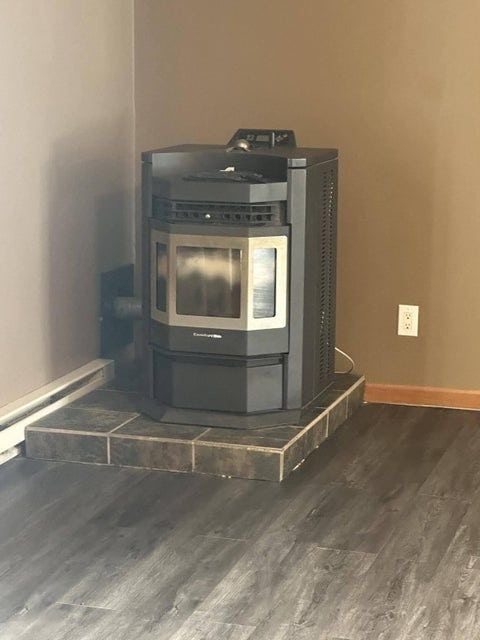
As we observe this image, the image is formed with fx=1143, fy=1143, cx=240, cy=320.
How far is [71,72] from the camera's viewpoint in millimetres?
3762

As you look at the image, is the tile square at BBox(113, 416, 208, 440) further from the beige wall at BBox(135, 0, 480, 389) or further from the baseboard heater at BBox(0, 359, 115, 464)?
the beige wall at BBox(135, 0, 480, 389)

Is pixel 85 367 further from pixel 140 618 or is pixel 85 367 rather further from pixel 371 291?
pixel 140 618

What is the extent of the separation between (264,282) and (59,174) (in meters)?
0.80

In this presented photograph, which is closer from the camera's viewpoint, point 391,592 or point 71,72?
point 391,592

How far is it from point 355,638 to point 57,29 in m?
2.20

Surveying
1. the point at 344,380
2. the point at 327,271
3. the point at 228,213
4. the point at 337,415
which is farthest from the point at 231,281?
the point at 344,380

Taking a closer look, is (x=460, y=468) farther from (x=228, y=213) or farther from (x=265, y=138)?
(x=265, y=138)

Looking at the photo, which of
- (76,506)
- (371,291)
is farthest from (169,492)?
(371,291)

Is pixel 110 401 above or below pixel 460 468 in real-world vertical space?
above

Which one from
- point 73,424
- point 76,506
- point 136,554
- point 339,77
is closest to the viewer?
point 136,554

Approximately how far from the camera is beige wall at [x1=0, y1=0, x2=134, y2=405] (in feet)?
11.3

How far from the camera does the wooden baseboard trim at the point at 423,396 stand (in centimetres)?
408

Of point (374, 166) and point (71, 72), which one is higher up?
point (71, 72)

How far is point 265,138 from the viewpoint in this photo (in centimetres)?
382
